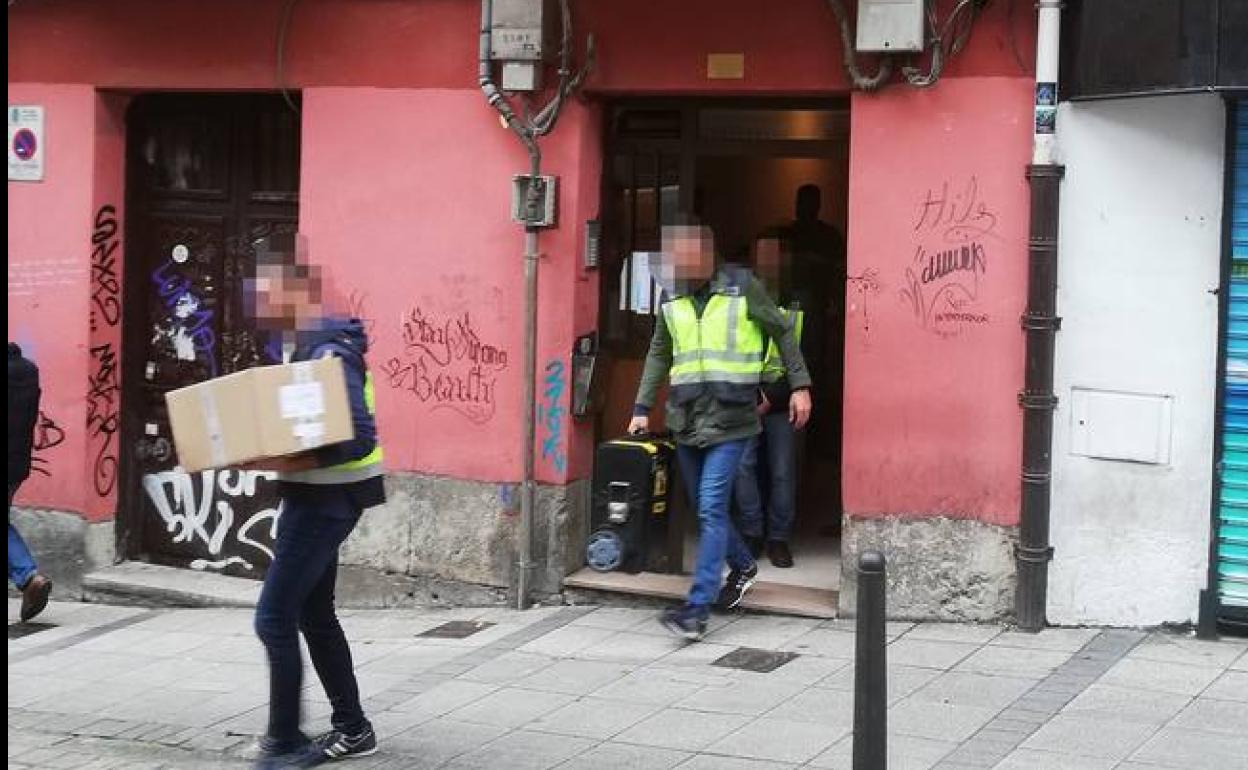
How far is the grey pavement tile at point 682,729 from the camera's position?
7012 mm

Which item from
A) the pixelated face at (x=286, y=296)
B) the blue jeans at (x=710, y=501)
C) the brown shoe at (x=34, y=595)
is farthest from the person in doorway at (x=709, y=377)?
the brown shoe at (x=34, y=595)

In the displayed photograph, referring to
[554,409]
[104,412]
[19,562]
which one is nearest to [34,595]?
[19,562]

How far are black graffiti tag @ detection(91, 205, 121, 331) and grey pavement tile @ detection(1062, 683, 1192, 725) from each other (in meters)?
6.29

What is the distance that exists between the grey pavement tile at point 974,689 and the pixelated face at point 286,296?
9.87ft

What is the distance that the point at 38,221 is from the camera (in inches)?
430

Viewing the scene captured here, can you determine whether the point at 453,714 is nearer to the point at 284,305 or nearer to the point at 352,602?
the point at 284,305

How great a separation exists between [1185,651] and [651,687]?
7.92ft

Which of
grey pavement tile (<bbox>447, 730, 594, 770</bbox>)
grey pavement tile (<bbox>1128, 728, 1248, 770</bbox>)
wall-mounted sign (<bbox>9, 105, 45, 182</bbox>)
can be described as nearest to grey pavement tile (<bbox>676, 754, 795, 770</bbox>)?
grey pavement tile (<bbox>447, 730, 594, 770</bbox>)

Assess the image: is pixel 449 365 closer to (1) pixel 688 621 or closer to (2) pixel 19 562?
(1) pixel 688 621

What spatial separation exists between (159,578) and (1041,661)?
5413 mm

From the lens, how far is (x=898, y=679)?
7.83 m

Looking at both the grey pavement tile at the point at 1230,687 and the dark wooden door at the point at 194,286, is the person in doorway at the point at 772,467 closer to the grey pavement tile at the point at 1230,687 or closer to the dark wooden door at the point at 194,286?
the grey pavement tile at the point at 1230,687

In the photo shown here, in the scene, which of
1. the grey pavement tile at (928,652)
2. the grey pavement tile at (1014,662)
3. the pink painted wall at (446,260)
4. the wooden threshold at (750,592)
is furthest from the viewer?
the pink painted wall at (446,260)

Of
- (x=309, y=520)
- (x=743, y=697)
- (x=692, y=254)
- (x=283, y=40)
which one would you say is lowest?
(x=743, y=697)
